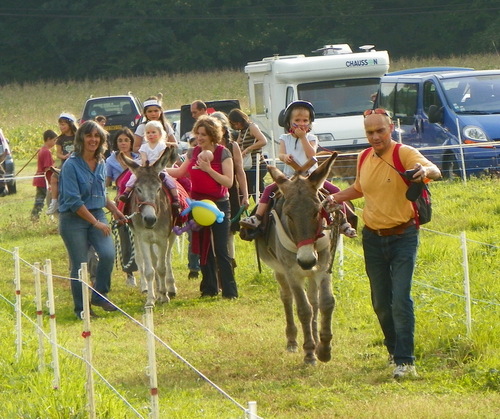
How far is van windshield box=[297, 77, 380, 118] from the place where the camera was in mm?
23188

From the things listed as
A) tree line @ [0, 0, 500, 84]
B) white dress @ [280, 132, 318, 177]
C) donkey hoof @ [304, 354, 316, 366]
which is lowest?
donkey hoof @ [304, 354, 316, 366]

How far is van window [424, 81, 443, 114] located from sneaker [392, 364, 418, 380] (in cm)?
1261

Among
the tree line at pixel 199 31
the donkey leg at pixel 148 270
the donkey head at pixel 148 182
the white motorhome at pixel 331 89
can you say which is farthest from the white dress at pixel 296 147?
the tree line at pixel 199 31

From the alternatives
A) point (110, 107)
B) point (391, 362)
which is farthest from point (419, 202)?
point (110, 107)

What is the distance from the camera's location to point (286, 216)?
8922mm

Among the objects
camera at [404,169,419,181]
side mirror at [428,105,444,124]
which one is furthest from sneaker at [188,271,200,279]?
side mirror at [428,105,444,124]

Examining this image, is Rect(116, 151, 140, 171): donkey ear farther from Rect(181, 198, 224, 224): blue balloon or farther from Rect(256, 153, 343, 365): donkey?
Rect(256, 153, 343, 365): donkey

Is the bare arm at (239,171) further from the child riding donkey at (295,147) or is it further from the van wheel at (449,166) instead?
the van wheel at (449,166)

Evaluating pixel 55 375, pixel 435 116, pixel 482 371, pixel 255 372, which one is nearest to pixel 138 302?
pixel 255 372

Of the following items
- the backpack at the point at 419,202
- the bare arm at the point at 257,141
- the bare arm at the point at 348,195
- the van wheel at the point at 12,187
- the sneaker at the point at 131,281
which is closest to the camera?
the backpack at the point at 419,202

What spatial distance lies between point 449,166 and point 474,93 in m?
1.56

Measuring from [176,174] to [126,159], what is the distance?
2.25 ft

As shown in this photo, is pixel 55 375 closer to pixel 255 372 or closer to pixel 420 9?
pixel 255 372

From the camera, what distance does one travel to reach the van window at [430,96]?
20406mm
